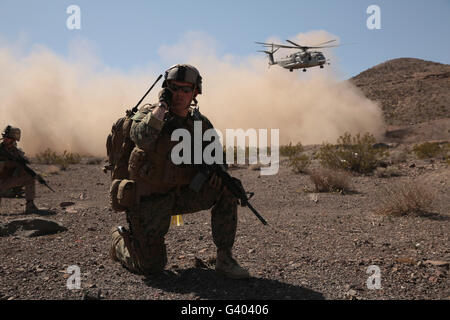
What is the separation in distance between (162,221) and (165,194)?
23 cm

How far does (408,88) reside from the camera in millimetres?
43500

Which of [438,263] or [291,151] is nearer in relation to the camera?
[438,263]

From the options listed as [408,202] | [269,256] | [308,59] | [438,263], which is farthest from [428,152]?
[308,59]

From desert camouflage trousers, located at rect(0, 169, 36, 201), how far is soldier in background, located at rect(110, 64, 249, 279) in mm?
4662

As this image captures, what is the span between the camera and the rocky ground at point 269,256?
3.07 m

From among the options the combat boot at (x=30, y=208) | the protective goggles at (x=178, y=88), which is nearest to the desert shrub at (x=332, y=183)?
the combat boot at (x=30, y=208)

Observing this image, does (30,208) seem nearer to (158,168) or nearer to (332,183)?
(158,168)

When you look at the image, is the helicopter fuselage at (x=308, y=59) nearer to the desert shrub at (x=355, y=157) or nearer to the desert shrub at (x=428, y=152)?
the desert shrub at (x=428, y=152)

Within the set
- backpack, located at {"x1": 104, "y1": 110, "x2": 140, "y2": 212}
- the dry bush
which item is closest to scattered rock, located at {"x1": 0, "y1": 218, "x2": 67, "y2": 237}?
backpack, located at {"x1": 104, "y1": 110, "x2": 140, "y2": 212}

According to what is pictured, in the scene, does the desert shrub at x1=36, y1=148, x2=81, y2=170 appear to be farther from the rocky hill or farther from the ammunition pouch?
the rocky hill

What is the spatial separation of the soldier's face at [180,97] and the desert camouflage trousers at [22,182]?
4999mm

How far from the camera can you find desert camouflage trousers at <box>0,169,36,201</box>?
23.7ft

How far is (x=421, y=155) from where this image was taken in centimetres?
1282
